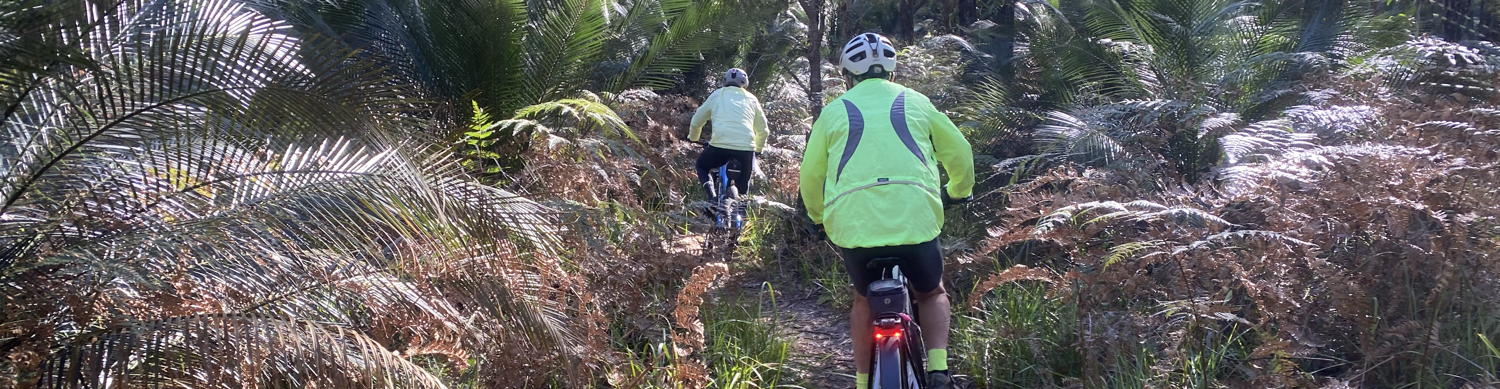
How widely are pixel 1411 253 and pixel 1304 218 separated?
396 millimetres

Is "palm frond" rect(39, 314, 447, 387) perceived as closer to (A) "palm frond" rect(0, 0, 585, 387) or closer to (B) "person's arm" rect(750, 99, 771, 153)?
(A) "palm frond" rect(0, 0, 585, 387)

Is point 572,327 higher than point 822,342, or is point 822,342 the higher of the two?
point 572,327

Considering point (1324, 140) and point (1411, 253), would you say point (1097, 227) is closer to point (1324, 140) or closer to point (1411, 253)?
point (1411, 253)

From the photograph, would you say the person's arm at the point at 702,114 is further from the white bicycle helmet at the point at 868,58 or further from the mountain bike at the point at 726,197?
the white bicycle helmet at the point at 868,58

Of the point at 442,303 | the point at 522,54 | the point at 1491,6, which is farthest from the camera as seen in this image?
the point at 1491,6

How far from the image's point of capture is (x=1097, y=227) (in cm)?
433

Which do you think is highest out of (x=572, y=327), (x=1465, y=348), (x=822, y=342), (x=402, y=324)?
(x=402, y=324)

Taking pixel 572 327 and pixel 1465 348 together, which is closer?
pixel 1465 348

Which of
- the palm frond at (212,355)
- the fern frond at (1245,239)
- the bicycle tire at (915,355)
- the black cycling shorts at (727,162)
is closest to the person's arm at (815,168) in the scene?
the bicycle tire at (915,355)

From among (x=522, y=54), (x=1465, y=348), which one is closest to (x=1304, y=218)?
(x=1465, y=348)

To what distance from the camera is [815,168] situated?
4121mm

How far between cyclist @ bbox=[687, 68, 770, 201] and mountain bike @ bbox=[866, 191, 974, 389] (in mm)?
4713

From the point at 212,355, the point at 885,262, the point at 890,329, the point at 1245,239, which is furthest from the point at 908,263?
the point at 212,355

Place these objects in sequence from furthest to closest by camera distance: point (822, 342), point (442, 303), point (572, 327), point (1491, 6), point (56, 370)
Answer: point (1491, 6) < point (822, 342) < point (572, 327) < point (442, 303) < point (56, 370)
